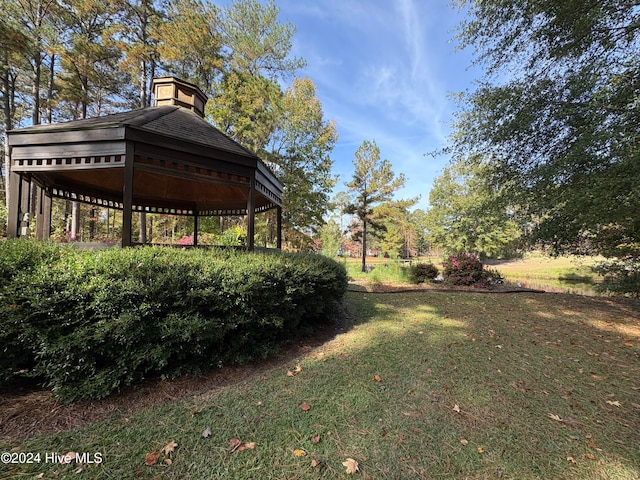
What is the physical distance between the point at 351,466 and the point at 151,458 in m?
1.34

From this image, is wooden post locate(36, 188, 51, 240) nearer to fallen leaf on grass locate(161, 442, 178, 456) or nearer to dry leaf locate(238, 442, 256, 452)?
fallen leaf on grass locate(161, 442, 178, 456)

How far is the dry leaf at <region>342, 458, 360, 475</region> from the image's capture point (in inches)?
66.6

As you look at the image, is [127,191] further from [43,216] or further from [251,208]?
[43,216]

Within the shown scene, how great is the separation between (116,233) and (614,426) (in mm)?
21832

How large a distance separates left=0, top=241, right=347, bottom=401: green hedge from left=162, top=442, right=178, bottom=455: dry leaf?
0.81 metres

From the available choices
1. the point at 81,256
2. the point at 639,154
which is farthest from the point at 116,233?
the point at 639,154

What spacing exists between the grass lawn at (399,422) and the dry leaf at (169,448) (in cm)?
2

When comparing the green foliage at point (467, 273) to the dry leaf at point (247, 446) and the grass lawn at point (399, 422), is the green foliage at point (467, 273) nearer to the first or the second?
the grass lawn at point (399, 422)

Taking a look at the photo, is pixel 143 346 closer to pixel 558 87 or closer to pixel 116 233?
pixel 558 87

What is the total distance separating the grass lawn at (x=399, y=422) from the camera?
173 centimetres

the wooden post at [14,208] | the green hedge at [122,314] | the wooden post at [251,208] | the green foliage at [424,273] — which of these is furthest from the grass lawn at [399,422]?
the green foliage at [424,273]

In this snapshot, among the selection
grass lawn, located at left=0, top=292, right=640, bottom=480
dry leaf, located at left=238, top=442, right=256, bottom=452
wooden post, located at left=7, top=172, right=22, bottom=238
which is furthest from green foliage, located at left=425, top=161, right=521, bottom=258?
wooden post, located at left=7, top=172, right=22, bottom=238

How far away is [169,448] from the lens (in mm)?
1850

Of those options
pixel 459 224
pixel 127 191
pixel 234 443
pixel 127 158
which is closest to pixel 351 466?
pixel 234 443
